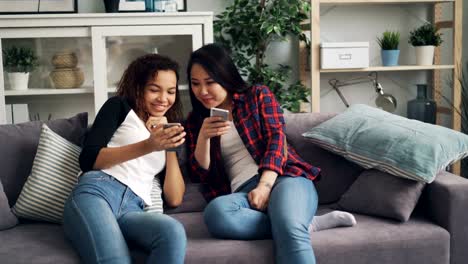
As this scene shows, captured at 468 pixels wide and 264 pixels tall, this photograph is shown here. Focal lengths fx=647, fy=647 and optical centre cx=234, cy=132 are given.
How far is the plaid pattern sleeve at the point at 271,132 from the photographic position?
7.15 feet

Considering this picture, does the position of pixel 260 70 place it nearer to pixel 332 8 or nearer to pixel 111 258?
pixel 332 8

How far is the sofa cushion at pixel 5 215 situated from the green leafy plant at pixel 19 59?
130cm

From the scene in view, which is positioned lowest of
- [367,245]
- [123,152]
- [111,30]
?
[367,245]

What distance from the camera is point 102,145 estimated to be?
210 centimetres

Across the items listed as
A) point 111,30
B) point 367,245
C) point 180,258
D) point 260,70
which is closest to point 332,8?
point 260,70

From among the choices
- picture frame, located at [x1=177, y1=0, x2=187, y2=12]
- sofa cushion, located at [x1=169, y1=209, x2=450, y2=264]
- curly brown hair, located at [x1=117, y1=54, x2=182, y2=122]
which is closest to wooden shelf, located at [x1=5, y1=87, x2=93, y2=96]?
picture frame, located at [x1=177, y1=0, x2=187, y2=12]

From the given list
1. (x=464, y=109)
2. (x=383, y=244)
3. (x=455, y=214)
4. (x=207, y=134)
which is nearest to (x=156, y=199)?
(x=207, y=134)

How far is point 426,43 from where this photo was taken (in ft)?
12.1

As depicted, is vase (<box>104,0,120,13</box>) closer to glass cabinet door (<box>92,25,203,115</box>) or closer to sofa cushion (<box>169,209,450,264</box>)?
glass cabinet door (<box>92,25,203,115</box>)

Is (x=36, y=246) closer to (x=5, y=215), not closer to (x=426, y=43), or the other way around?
(x=5, y=215)

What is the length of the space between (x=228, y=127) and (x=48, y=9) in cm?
172

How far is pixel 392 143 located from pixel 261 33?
1552 millimetres

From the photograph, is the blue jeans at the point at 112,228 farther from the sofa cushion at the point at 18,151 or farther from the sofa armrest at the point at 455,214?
the sofa armrest at the point at 455,214

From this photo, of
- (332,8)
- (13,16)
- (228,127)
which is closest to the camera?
(228,127)
